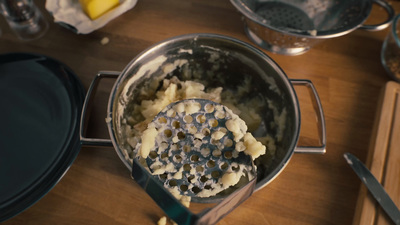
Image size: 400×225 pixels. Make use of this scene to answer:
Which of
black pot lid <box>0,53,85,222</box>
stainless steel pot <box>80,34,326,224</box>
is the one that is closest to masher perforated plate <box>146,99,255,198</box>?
stainless steel pot <box>80,34,326,224</box>

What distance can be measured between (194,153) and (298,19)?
1.80ft

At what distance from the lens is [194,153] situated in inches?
22.1

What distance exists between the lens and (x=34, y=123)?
71 cm

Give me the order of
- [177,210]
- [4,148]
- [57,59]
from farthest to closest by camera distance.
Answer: [57,59] → [4,148] → [177,210]

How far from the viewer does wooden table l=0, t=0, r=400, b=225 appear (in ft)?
2.08

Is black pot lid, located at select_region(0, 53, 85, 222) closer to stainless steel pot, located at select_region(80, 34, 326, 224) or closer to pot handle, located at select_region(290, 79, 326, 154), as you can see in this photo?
stainless steel pot, located at select_region(80, 34, 326, 224)

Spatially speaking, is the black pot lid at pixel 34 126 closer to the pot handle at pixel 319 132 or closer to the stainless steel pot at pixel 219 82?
the stainless steel pot at pixel 219 82

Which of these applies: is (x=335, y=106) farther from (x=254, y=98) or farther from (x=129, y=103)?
(x=129, y=103)

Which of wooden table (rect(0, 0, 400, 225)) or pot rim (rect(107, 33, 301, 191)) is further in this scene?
wooden table (rect(0, 0, 400, 225))

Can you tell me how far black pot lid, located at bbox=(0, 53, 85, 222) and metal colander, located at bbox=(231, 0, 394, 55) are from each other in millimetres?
460

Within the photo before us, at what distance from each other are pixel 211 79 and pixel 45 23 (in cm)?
52

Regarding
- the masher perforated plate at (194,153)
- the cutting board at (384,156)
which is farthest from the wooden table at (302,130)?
the masher perforated plate at (194,153)

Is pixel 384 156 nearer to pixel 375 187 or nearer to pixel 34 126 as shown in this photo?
pixel 375 187

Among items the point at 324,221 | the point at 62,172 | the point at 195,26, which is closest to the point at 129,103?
the point at 62,172
